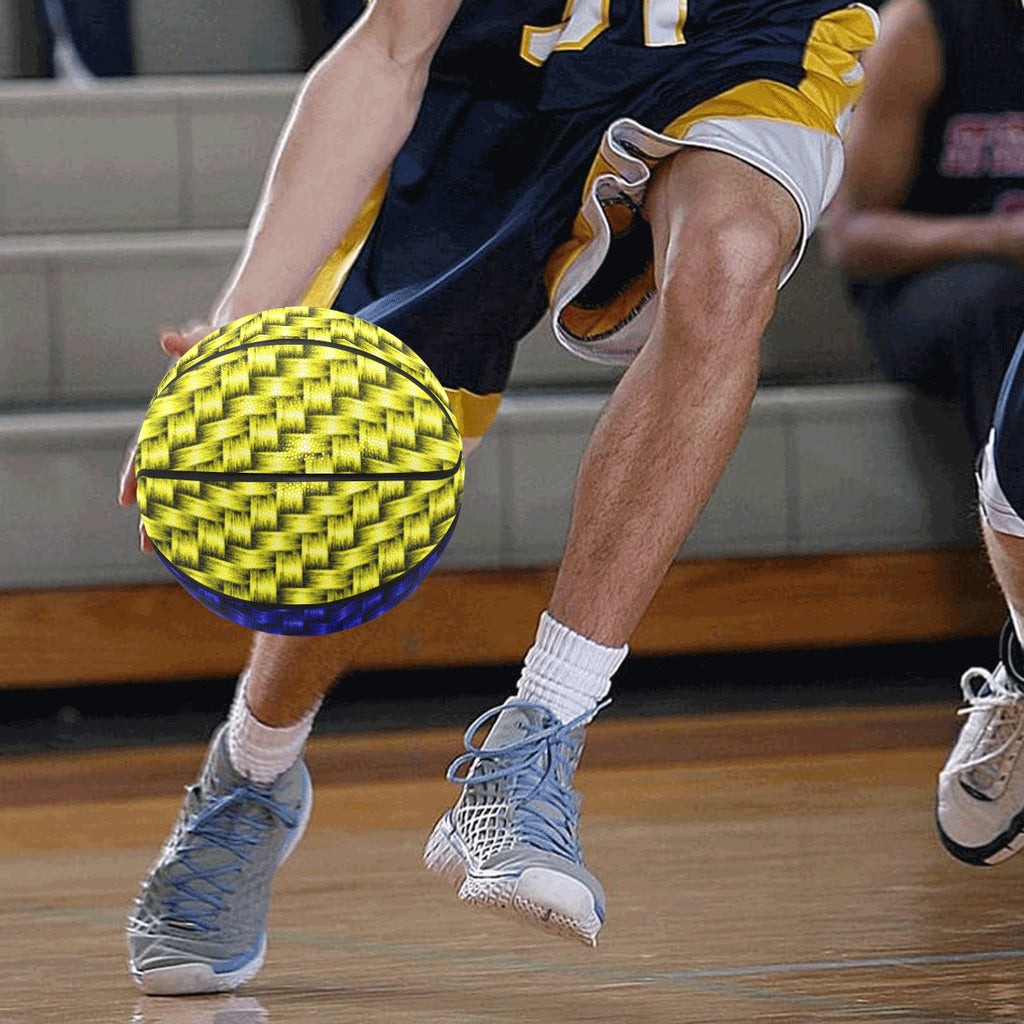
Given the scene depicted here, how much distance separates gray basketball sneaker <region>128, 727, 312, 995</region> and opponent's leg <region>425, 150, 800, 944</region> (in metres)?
0.16

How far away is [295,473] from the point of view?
3.42ft

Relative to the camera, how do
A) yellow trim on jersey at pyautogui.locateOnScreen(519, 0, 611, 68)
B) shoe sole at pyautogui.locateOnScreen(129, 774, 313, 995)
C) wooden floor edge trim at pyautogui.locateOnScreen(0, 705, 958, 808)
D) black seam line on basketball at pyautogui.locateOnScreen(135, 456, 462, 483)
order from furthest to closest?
wooden floor edge trim at pyautogui.locateOnScreen(0, 705, 958, 808)
yellow trim on jersey at pyautogui.locateOnScreen(519, 0, 611, 68)
shoe sole at pyautogui.locateOnScreen(129, 774, 313, 995)
black seam line on basketball at pyautogui.locateOnScreen(135, 456, 462, 483)

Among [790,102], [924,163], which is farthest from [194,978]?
[924,163]

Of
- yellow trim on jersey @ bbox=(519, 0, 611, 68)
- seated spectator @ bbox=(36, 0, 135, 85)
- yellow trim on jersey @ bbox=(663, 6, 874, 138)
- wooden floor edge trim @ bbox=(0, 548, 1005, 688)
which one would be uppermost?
yellow trim on jersey @ bbox=(663, 6, 874, 138)

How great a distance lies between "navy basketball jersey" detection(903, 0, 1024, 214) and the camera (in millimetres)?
2623

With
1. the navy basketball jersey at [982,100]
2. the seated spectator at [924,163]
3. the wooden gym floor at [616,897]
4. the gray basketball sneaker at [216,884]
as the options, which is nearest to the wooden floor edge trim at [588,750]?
the wooden gym floor at [616,897]

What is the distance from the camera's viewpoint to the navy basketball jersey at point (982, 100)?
262 cm

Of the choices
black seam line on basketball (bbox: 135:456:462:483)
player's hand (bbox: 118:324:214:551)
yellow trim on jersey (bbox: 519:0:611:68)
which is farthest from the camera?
yellow trim on jersey (bbox: 519:0:611:68)

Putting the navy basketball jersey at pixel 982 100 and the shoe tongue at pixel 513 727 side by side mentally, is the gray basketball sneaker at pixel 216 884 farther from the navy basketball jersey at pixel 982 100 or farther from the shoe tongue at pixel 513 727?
the navy basketball jersey at pixel 982 100

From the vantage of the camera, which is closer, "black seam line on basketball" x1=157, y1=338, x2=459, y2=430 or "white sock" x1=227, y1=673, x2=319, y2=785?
"black seam line on basketball" x1=157, y1=338, x2=459, y2=430

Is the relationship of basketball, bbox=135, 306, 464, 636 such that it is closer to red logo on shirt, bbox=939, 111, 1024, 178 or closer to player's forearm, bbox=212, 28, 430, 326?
player's forearm, bbox=212, 28, 430, 326

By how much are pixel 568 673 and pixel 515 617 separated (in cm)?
134

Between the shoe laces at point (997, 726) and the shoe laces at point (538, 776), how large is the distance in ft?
1.24

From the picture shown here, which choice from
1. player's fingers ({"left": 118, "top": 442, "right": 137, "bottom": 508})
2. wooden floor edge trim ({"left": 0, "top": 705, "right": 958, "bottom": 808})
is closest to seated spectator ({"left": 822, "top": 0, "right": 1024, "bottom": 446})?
wooden floor edge trim ({"left": 0, "top": 705, "right": 958, "bottom": 808})
